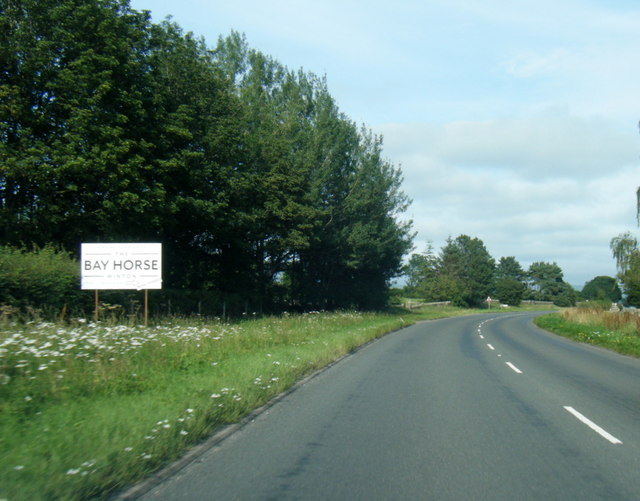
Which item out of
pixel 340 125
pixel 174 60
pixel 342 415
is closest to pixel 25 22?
pixel 174 60

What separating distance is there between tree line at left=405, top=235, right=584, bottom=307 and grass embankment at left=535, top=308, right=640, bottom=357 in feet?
177

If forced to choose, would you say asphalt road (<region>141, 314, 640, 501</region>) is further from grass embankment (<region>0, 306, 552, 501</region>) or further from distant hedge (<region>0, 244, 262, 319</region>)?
distant hedge (<region>0, 244, 262, 319</region>)

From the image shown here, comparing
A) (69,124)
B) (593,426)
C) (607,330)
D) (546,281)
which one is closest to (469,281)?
(546,281)

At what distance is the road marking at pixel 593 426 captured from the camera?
7.19m

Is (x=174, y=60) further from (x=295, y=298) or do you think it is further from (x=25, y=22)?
(x=295, y=298)

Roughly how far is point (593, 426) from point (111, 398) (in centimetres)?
664

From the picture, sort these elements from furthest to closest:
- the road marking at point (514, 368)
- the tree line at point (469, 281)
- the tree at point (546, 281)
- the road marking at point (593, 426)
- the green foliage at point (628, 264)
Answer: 1. the tree at point (546, 281)
2. the tree line at point (469, 281)
3. the green foliage at point (628, 264)
4. the road marking at point (514, 368)
5. the road marking at point (593, 426)

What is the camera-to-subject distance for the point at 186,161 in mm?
28328

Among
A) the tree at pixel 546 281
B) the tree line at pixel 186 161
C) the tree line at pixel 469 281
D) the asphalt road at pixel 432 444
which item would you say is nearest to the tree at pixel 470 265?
the tree line at pixel 469 281

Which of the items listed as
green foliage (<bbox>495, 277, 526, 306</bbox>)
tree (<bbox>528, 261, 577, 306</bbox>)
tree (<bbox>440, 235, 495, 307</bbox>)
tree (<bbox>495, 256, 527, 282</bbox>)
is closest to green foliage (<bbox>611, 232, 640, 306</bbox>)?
tree (<bbox>440, 235, 495, 307</bbox>)

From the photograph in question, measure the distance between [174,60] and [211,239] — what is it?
1032cm

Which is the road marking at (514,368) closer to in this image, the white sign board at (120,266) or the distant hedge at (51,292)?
the distant hedge at (51,292)

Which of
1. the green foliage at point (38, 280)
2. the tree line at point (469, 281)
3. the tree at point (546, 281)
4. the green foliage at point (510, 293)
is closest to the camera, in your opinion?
the green foliage at point (38, 280)

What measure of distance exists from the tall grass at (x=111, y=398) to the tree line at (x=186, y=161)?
13365 millimetres
